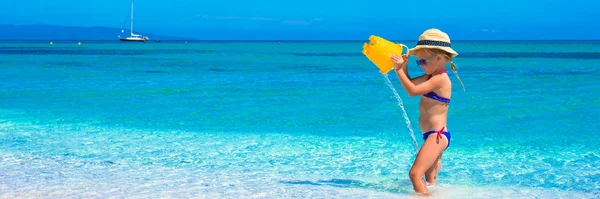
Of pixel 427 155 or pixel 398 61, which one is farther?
pixel 427 155

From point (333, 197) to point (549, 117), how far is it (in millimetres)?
6199

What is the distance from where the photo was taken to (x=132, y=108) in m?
11.5

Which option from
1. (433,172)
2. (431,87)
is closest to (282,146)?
(433,172)

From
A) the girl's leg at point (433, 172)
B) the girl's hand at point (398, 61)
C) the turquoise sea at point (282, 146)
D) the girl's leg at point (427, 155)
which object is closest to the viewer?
the girl's hand at point (398, 61)

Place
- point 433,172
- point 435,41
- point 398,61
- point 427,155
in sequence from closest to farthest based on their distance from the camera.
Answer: point 398,61 < point 435,41 < point 427,155 < point 433,172

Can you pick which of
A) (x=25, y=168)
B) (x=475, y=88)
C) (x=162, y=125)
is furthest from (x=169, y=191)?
(x=475, y=88)

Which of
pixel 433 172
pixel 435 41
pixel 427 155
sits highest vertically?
pixel 435 41

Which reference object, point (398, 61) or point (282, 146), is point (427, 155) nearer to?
point (398, 61)

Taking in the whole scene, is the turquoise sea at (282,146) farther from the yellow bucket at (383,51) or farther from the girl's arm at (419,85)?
the yellow bucket at (383,51)

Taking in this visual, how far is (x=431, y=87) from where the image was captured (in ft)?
14.6

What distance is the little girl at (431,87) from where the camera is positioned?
14.3ft

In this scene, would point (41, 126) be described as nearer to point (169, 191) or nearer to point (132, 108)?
point (132, 108)

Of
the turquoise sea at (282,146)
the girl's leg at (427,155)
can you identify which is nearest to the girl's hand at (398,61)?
the girl's leg at (427,155)

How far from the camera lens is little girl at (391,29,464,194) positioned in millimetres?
4371
